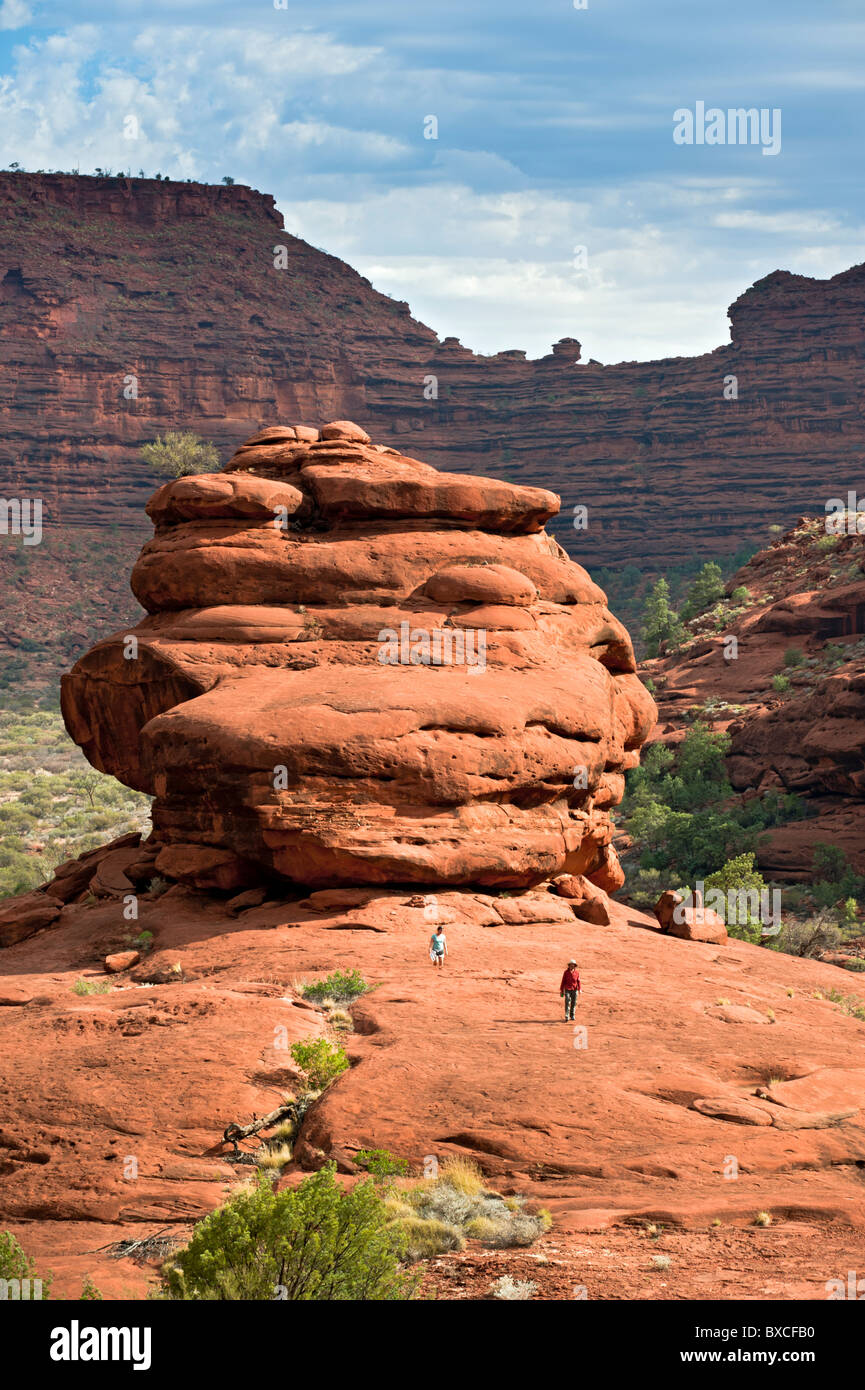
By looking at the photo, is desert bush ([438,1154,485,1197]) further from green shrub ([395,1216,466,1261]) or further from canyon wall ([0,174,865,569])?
canyon wall ([0,174,865,569])

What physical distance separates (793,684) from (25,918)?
38788 mm

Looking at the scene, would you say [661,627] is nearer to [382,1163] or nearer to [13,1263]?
[382,1163]

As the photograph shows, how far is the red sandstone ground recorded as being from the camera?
9.93 metres

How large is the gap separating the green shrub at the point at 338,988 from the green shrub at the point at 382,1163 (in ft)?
11.8

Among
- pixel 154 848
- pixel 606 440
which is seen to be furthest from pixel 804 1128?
pixel 606 440

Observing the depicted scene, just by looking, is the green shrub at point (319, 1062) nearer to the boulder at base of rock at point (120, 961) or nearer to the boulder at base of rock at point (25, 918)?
the boulder at base of rock at point (120, 961)

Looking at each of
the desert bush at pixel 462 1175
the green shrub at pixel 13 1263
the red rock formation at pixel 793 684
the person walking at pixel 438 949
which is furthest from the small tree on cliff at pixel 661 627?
the green shrub at pixel 13 1263

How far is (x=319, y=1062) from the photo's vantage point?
13211 millimetres

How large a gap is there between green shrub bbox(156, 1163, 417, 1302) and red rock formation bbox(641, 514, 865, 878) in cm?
3481

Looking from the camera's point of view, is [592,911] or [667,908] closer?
[592,911]

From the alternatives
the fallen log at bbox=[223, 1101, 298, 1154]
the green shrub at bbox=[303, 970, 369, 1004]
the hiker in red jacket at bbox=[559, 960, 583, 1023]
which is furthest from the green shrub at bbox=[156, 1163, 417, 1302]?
the green shrub at bbox=[303, 970, 369, 1004]

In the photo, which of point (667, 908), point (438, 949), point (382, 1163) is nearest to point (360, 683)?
point (438, 949)

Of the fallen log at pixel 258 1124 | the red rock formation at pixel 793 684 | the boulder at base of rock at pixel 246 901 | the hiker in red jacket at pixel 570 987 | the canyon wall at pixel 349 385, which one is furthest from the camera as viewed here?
the canyon wall at pixel 349 385

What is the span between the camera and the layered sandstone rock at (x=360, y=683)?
18266mm
